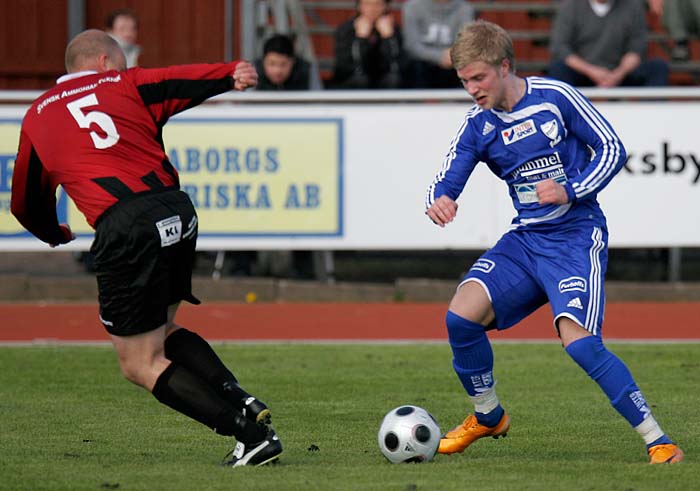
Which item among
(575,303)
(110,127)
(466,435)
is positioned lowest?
(466,435)

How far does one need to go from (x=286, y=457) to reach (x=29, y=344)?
5047mm

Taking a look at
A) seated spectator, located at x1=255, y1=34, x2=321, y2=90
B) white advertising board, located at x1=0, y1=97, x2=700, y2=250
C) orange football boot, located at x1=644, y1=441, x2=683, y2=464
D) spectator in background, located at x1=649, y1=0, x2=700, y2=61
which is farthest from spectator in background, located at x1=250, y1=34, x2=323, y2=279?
orange football boot, located at x1=644, y1=441, x2=683, y2=464

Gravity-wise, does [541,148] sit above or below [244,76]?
below

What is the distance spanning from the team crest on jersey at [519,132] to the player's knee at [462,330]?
829mm

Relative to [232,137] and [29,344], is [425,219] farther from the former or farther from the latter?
[29,344]

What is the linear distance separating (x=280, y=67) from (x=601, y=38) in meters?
3.28

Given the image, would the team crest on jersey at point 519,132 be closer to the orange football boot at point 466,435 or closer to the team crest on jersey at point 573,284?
the team crest on jersey at point 573,284

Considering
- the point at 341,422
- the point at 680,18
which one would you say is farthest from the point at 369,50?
the point at 341,422

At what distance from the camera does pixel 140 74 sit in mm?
6375

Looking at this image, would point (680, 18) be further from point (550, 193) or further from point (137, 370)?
point (137, 370)

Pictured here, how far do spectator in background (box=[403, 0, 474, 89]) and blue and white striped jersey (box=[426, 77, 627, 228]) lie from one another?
826 cm

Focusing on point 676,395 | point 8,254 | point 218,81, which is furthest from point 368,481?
point 8,254

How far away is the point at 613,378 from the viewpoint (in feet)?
20.5

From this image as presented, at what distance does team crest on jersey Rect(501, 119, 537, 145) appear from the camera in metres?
6.50
